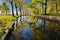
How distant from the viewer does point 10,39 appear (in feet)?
52.2

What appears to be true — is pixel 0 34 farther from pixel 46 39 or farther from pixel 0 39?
pixel 46 39

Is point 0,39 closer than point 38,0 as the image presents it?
Yes

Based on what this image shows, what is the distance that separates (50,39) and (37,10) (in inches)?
2956

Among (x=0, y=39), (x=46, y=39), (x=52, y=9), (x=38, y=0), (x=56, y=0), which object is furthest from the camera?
(x=52, y=9)

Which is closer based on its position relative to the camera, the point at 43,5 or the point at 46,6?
the point at 46,6

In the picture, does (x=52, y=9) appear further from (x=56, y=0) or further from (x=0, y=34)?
(x=0, y=34)

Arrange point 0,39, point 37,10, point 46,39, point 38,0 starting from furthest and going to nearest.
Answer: point 37,10, point 38,0, point 46,39, point 0,39

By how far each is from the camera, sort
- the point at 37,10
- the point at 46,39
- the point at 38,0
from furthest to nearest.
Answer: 1. the point at 37,10
2. the point at 38,0
3. the point at 46,39

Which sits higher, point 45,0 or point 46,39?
point 45,0

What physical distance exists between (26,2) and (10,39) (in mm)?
81431

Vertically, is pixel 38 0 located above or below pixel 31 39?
above

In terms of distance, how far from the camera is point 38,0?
7112 centimetres

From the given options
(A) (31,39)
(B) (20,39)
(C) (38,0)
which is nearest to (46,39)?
(A) (31,39)

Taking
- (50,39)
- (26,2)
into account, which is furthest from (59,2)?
(50,39)
